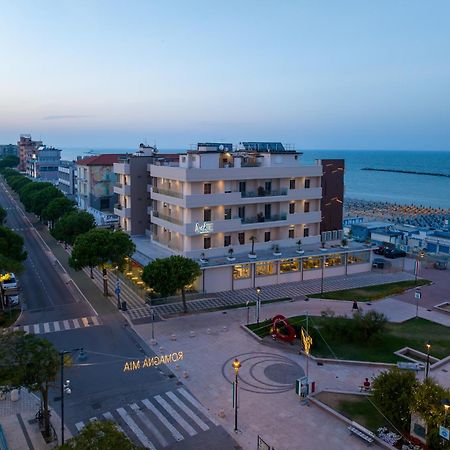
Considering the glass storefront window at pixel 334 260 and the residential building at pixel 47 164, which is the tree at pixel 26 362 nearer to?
the glass storefront window at pixel 334 260

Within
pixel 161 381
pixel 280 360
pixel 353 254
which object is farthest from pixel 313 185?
pixel 161 381

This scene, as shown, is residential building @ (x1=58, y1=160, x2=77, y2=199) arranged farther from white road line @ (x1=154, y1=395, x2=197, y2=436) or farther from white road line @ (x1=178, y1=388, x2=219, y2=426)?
white road line @ (x1=154, y1=395, x2=197, y2=436)

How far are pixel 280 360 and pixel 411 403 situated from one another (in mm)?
12383

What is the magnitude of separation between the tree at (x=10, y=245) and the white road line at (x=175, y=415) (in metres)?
28.1

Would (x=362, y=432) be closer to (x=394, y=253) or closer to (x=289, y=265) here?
(x=289, y=265)

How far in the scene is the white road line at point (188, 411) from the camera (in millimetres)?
27594

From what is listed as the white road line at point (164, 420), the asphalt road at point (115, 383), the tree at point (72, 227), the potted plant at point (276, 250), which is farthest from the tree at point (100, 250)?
the white road line at point (164, 420)

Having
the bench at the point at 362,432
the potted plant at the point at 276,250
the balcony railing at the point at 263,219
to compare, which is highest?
the balcony railing at the point at 263,219

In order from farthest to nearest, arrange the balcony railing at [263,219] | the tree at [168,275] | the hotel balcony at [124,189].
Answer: the hotel balcony at [124,189] < the balcony railing at [263,219] < the tree at [168,275]

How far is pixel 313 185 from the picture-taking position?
212 ft

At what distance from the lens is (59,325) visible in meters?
42.8

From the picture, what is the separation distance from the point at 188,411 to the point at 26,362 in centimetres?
1023

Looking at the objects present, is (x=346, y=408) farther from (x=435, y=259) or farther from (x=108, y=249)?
(x=435, y=259)

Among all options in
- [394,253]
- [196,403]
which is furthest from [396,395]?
[394,253]
